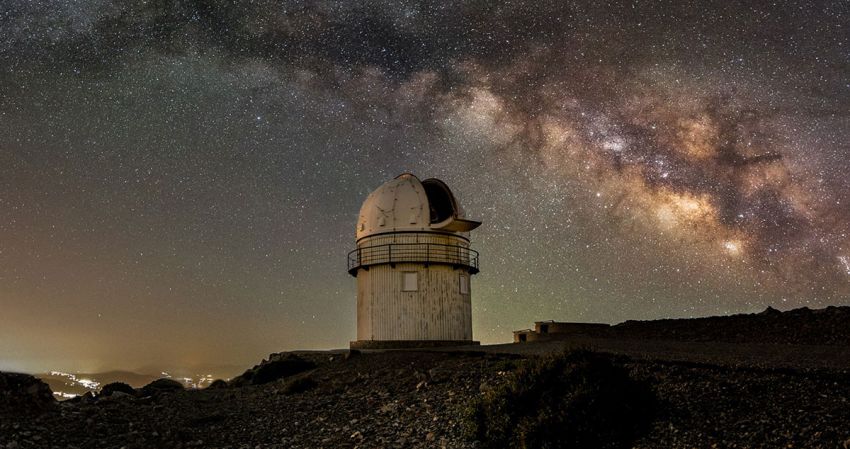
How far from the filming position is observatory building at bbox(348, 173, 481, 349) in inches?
948

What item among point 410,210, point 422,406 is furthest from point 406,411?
point 410,210

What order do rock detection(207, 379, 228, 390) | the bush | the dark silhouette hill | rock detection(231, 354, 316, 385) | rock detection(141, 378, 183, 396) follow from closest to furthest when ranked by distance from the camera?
1. the bush
2. the dark silhouette hill
3. rock detection(141, 378, 183, 396)
4. rock detection(231, 354, 316, 385)
5. rock detection(207, 379, 228, 390)

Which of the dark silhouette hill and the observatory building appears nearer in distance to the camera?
the dark silhouette hill

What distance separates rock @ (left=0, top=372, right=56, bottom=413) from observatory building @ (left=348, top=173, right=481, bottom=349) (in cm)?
1172

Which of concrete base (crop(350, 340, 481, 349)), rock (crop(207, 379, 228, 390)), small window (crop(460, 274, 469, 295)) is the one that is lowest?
rock (crop(207, 379, 228, 390))

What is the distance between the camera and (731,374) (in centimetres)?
1009

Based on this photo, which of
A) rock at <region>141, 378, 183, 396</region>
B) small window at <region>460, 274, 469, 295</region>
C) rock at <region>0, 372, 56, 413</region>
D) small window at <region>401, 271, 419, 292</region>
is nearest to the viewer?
rock at <region>0, 372, 56, 413</region>

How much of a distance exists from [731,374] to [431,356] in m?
9.95

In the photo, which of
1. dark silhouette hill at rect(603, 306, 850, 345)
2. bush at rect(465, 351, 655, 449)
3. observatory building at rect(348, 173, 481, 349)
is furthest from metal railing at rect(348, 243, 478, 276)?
bush at rect(465, 351, 655, 449)

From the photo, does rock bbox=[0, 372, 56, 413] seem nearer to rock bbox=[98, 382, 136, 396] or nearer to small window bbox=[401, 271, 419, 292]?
rock bbox=[98, 382, 136, 396]

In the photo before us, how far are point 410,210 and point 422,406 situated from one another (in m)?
13.5

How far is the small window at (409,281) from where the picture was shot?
24203 millimetres

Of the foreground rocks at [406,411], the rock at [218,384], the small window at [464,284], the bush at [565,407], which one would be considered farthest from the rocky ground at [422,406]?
the small window at [464,284]

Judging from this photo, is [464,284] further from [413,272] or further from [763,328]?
[763,328]
